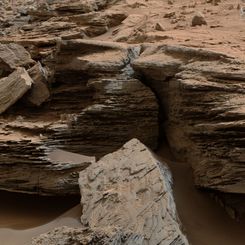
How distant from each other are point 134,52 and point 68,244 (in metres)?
2.49

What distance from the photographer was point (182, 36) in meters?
5.31

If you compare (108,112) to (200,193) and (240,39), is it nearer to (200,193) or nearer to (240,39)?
(200,193)

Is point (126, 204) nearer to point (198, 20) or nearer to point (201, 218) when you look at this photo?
point (201, 218)

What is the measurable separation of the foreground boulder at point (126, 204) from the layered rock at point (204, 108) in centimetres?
37

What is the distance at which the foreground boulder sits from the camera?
3.25 m

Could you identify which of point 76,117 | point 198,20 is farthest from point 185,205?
point 198,20

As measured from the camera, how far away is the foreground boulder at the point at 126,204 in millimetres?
3250

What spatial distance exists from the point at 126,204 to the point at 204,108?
3.50ft

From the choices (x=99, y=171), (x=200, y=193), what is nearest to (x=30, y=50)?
(x=99, y=171)

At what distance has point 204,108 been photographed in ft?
13.6

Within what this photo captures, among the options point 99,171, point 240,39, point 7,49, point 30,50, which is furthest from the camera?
point 30,50

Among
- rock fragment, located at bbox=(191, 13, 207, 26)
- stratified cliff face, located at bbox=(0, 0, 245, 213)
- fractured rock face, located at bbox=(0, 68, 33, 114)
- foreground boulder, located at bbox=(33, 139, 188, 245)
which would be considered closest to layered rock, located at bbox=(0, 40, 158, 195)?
stratified cliff face, located at bbox=(0, 0, 245, 213)

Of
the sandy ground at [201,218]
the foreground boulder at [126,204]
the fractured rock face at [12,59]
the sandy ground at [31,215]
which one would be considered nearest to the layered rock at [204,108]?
the sandy ground at [201,218]

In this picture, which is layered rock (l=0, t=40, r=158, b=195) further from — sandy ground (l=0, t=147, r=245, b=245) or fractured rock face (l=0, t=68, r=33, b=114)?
sandy ground (l=0, t=147, r=245, b=245)
